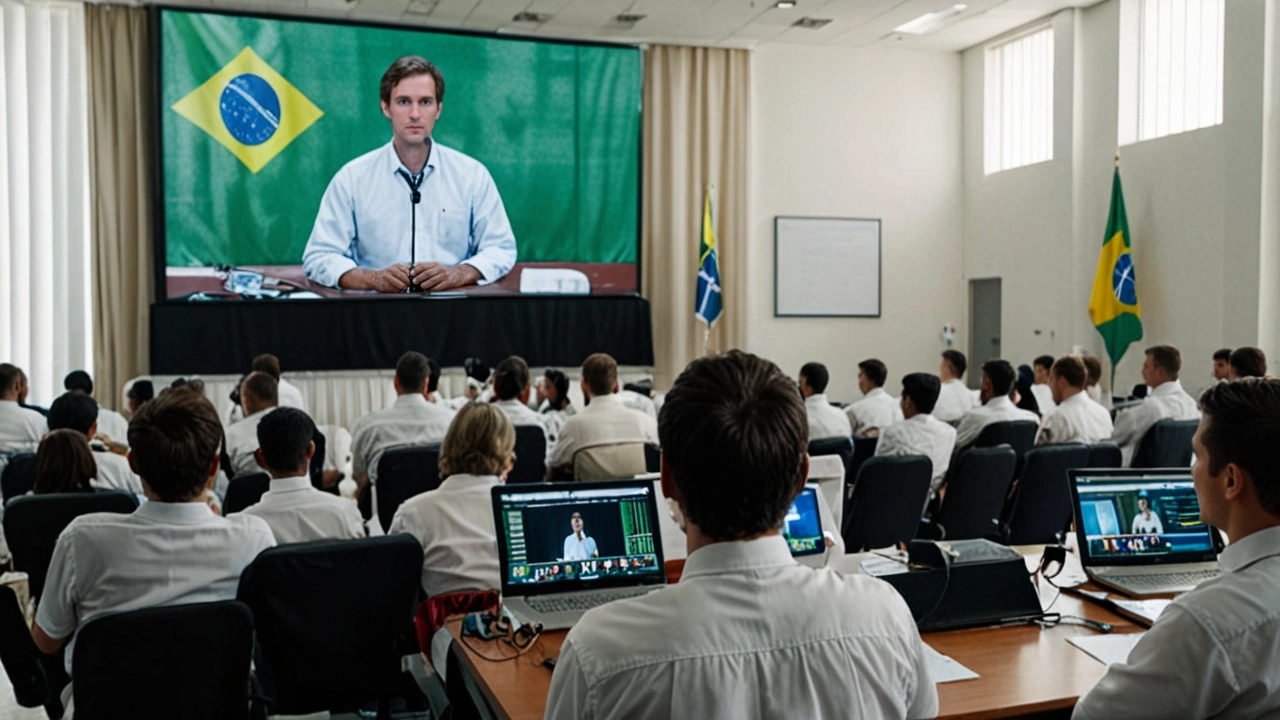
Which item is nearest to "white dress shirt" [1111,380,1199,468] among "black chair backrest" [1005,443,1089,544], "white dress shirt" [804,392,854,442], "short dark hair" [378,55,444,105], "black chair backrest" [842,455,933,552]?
"black chair backrest" [1005,443,1089,544]

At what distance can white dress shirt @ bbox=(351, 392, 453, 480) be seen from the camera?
5.48m

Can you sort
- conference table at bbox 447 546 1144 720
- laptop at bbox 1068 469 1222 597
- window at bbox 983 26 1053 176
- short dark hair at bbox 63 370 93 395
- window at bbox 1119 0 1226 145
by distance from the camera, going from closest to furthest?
conference table at bbox 447 546 1144 720 → laptop at bbox 1068 469 1222 597 → short dark hair at bbox 63 370 93 395 → window at bbox 1119 0 1226 145 → window at bbox 983 26 1053 176

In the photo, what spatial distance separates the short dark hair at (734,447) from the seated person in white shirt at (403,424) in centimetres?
413

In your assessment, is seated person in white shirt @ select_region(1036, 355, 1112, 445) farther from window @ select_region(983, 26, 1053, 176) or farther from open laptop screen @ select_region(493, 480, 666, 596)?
window @ select_region(983, 26, 1053, 176)

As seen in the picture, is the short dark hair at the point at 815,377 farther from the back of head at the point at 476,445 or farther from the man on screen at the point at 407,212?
the man on screen at the point at 407,212

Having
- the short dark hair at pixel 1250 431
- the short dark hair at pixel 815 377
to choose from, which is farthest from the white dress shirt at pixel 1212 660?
the short dark hair at pixel 815 377

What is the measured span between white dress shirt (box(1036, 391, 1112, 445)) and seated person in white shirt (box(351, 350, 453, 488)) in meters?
3.40

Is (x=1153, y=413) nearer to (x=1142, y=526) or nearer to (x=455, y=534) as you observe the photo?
(x=1142, y=526)

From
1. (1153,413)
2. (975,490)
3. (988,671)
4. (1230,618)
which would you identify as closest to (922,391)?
(975,490)

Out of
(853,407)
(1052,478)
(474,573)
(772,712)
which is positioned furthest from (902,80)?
(772,712)

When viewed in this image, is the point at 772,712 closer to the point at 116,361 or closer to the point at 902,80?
the point at 116,361

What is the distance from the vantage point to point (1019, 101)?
36.4 feet

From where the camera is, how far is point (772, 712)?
55.4 inches

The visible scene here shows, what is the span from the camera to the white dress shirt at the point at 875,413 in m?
6.69
